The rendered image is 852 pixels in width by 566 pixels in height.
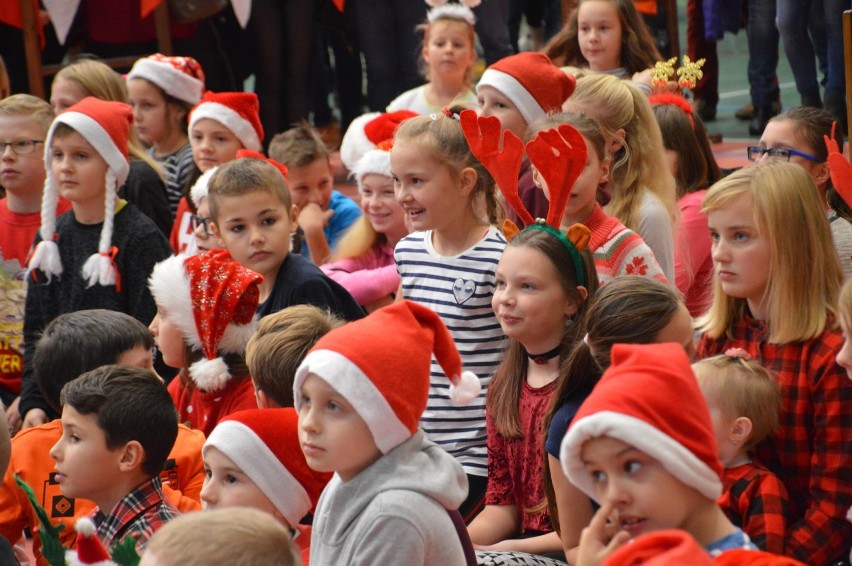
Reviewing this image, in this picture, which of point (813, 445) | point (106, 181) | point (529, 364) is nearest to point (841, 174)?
point (813, 445)

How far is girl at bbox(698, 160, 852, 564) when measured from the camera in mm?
2678

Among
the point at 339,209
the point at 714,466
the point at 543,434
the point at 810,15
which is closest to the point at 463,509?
the point at 543,434

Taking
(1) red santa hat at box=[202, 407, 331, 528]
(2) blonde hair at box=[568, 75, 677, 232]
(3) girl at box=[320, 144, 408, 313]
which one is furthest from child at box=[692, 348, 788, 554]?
(3) girl at box=[320, 144, 408, 313]

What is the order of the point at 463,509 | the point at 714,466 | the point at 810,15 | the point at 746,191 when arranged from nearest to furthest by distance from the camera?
the point at 714,466 → the point at 746,191 → the point at 463,509 → the point at 810,15

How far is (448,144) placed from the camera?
3721 mm

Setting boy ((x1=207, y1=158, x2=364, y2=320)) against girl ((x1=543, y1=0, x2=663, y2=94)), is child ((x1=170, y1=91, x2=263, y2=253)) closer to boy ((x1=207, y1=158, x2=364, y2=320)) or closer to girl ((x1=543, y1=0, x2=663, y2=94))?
boy ((x1=207, y1=158, x2=364, y2=320))

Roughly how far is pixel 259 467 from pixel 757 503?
3.66 feet

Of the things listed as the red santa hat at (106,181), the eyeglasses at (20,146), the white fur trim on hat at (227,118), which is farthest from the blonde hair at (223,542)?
the white fur trim on hat at (227,118)

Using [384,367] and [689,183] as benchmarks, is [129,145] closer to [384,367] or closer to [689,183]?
[689,183]

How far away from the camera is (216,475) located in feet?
Answer: 8.98

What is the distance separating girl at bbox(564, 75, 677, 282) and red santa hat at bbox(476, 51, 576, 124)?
6.8 inches

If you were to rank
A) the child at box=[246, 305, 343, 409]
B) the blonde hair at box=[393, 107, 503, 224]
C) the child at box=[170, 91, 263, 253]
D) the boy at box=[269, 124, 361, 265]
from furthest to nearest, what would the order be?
1. the child at box=[170, 91, 263, 253]
2. the boy at box=[269, 124, 361, 265]
3. the blonde hair at box=[393, 107, 503, 224]
4. the child at box=[246, 305, 343, 409]

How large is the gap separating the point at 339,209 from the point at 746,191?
2555 mm

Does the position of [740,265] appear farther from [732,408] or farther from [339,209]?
[339,209]
